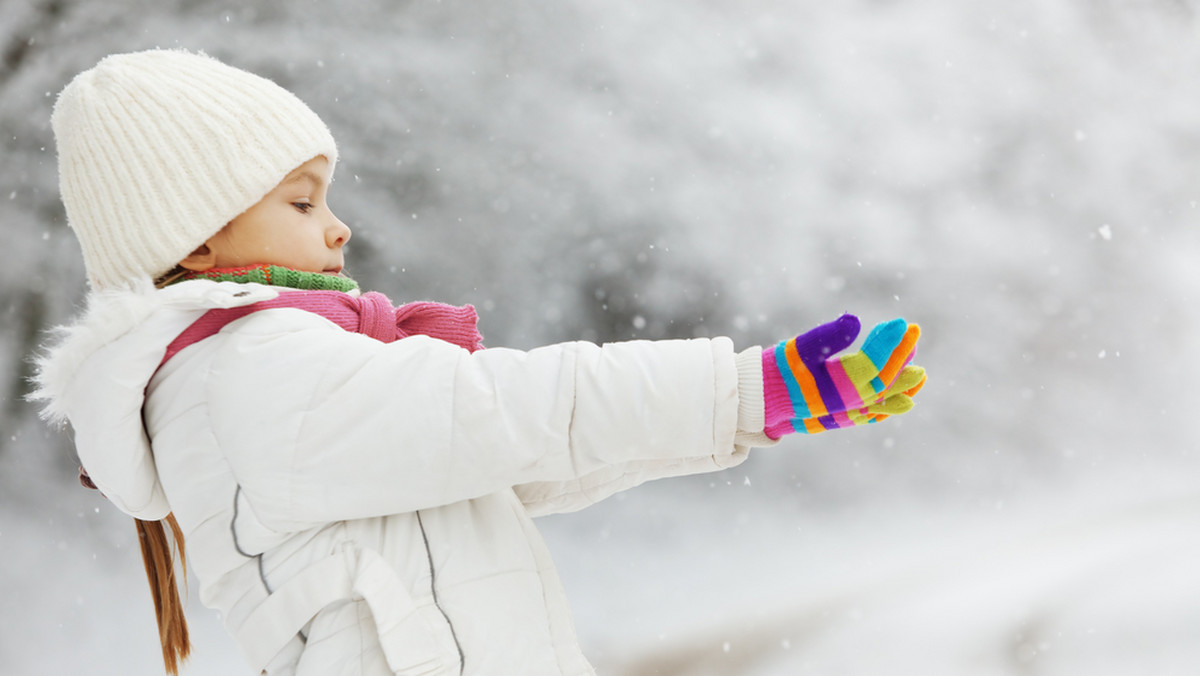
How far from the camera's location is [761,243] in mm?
2131

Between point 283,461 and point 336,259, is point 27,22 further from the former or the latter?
point 283,461

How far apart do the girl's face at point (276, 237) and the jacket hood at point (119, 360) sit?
0.09 metres

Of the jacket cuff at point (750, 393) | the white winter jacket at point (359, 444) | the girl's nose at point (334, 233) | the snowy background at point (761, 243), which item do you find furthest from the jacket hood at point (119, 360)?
the snowy background at point (761, 243)

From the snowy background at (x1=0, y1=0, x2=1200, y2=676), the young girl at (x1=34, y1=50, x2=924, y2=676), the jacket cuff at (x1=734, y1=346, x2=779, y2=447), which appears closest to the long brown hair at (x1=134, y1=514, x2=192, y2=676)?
the young girl at (x1=34, y1=50, x2=924, y2=676)

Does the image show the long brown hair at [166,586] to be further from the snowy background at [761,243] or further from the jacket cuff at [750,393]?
the snowy background at [761,243]

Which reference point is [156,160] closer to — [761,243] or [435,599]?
[435,599]

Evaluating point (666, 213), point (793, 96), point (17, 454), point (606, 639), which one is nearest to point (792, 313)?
point (666, 213)

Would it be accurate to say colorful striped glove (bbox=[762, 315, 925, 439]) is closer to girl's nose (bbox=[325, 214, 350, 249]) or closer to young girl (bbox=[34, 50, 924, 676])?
young girl (bbox=[34, 50, 924, 676])

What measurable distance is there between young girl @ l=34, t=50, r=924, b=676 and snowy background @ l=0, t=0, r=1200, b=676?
1.20 m

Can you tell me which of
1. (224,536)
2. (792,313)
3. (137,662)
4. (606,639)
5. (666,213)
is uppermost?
(224,536)

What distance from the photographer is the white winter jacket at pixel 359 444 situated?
704 mm

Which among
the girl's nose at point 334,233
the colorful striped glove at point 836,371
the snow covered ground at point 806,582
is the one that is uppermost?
the colorful striped glove at point 836,371

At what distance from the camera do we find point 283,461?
2.35 ft

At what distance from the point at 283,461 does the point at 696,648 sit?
147cm
